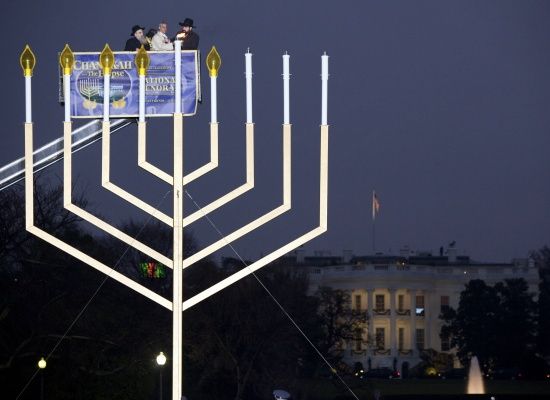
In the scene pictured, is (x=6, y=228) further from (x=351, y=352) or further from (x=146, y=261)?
(x=351, y=352)

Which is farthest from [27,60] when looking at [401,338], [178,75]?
[401,338]

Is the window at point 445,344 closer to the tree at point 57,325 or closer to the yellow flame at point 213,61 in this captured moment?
the tree at point 57,325

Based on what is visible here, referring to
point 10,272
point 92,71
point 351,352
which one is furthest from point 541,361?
point 92,71

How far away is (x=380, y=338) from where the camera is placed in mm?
91125

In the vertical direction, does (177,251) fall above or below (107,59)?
below

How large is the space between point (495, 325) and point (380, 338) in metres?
17.3

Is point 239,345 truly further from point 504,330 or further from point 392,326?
point 392,326

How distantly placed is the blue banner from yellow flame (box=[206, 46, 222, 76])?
18.2 inches

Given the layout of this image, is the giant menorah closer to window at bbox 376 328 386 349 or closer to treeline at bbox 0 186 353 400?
treeline at bbox 0 186 353 400

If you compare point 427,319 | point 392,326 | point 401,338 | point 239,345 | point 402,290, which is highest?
point 402,290

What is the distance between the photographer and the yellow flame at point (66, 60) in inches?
642

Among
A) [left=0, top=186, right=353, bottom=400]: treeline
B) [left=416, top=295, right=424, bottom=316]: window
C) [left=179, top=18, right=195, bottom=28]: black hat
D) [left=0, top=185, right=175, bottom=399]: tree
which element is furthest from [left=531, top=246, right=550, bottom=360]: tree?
[left=179, top=18, right=195, bottom=28]: black hat

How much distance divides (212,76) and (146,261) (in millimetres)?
37996

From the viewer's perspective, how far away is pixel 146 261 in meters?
53.9
